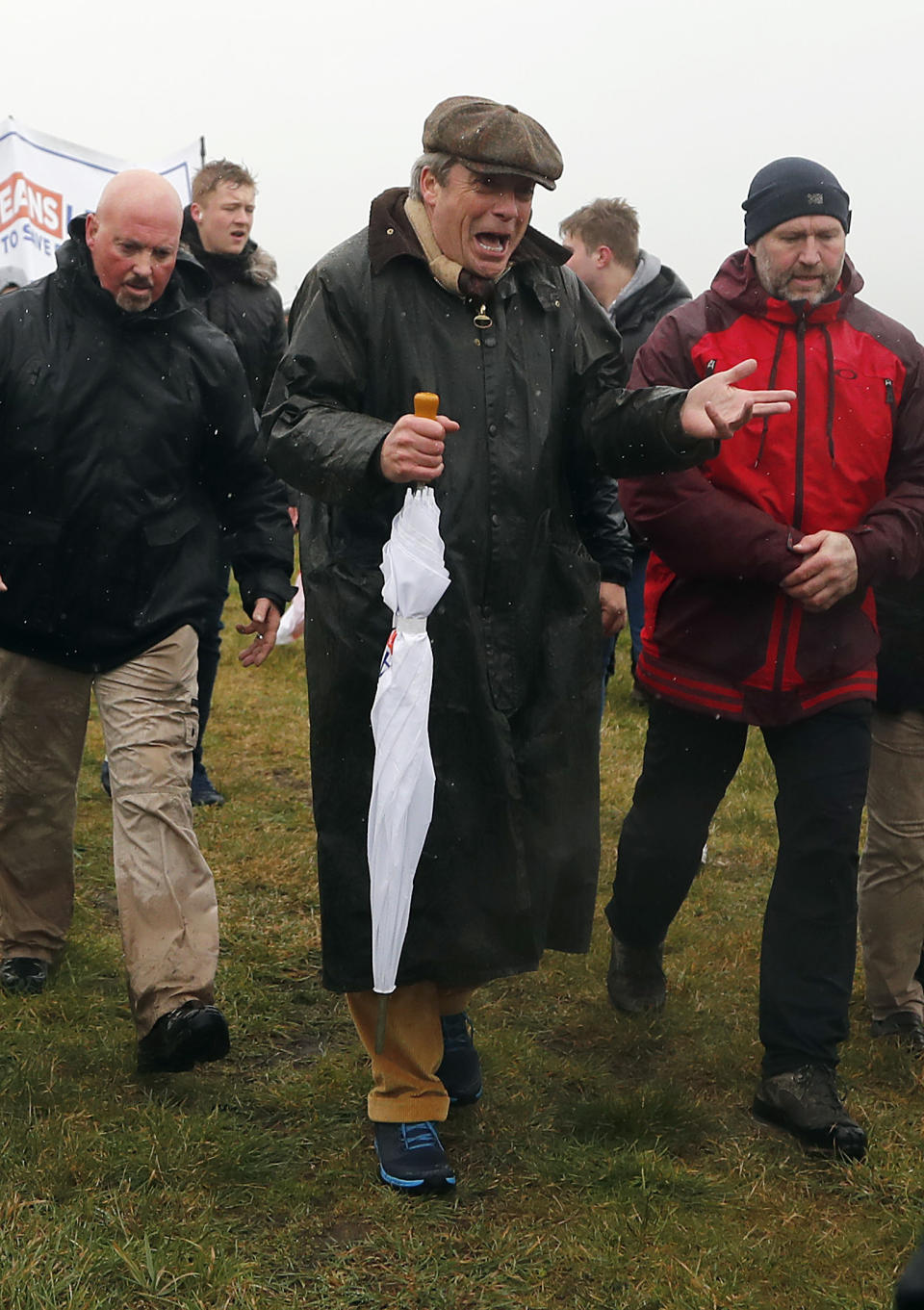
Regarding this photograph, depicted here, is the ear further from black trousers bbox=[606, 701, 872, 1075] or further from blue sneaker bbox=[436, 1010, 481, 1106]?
blue sneaker bbox=[436, 1010, 481, 1106]

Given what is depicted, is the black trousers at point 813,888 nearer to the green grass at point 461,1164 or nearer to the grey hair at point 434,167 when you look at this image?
the green grass at point 461,1164

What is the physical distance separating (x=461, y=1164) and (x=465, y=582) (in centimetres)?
139

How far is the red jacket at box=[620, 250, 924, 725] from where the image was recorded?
13.8 ft

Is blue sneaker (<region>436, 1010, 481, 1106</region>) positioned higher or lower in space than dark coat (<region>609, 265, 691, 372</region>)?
lower

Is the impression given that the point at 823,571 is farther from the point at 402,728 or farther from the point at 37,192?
the point at 37,192

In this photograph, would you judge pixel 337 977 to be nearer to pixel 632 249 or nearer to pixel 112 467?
pixel 112 467

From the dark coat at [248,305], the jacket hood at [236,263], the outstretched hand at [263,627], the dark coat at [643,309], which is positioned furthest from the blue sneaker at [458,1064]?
the jacket hood at [236,263]

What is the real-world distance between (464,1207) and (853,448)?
2.05 metres

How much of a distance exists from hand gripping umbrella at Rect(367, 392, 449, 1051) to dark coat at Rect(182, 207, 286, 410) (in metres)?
3.69

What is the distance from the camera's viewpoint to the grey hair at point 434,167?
377 centimetres

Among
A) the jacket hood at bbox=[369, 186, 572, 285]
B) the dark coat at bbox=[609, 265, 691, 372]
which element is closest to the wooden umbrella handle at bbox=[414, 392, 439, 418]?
the jacket hood at bbox=[369, 186, 572, 285]

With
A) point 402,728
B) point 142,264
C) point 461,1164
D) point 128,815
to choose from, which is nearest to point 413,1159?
point 461,1164

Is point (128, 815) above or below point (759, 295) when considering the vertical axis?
below

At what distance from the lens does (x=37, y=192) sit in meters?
12.5
